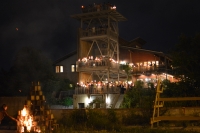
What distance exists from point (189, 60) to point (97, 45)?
60.3 ft

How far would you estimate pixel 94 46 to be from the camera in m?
39.6

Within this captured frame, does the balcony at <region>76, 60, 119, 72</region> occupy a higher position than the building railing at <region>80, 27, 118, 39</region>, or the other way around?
the building railing at <region>80, 27, 118, 39</region>

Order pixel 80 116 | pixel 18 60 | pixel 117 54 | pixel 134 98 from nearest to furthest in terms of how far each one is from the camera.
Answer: pixel 80 116 → pixel 134 98 → pixel 18 60 → pixel 117 54

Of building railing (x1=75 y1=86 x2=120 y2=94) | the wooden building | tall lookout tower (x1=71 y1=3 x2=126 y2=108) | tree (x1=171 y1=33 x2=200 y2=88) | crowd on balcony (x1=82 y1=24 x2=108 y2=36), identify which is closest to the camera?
tree (x1=171 y1=33 x2=200 y2=88)

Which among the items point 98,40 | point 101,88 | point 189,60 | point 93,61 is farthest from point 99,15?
point 189,60

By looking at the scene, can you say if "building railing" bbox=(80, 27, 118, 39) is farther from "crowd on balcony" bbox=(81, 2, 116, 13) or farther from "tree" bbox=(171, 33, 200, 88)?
"tree" bbox=(171, 33, 200, 88)

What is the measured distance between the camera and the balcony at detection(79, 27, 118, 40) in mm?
34694

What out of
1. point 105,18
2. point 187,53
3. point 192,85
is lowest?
point 192,85

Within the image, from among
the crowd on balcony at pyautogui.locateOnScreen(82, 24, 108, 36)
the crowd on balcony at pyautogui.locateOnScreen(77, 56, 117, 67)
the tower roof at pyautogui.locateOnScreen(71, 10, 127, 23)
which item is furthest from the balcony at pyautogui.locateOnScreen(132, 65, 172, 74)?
the crowd on balcony at pyautogui.locateOnScreen(82, 24, 108, 36)

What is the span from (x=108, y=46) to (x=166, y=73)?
8096 millimetres

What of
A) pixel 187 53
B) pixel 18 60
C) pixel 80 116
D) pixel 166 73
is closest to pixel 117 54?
pixel 166 73

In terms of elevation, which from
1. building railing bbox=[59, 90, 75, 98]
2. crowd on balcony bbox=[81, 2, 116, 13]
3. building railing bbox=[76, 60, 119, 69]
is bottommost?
building railing bbox=[59, 90, 75, 98]

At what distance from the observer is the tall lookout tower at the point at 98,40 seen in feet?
113

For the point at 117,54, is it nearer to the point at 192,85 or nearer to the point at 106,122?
the point at 192,85
